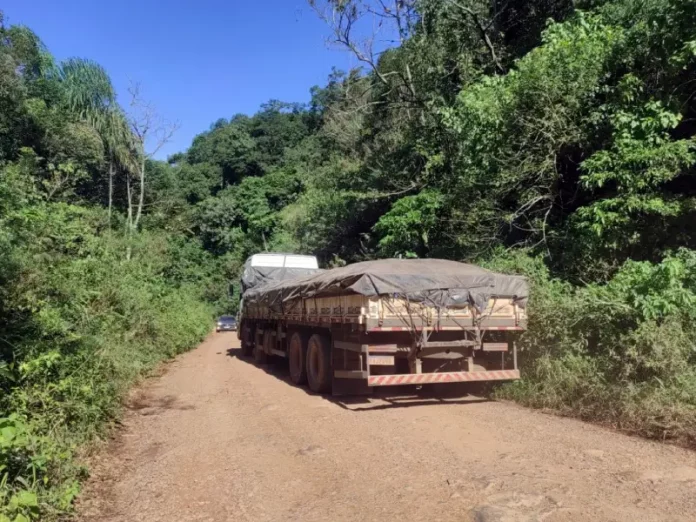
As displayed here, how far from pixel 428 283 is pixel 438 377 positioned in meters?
1.40

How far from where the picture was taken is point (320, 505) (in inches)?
175

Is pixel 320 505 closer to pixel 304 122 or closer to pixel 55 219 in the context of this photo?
pixel 55 219

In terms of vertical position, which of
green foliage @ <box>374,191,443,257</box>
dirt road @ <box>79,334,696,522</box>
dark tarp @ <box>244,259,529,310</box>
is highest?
green foliage @ <box>374,191,443,257</box>

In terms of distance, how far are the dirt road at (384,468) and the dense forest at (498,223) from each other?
1.93ft

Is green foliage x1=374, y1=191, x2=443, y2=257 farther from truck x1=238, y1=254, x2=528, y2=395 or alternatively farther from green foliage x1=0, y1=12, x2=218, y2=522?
green foliage x1=0, y1=12, x2=218, y2=522

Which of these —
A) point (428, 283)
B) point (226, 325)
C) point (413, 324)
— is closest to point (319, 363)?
point (413, 324)

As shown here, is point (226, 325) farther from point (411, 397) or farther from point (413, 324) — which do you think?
point (413, 324)

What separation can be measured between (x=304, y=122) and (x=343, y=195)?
1892 inches

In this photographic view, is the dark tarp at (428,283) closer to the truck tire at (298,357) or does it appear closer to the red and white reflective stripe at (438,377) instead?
the red and white reflective stripe at (438,377)

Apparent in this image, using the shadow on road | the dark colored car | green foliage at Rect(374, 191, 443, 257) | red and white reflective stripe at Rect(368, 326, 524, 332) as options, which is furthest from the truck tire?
the dark colored car

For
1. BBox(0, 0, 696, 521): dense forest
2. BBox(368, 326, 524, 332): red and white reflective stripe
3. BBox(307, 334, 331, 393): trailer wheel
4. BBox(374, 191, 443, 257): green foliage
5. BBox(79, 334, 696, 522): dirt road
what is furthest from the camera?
BBox(374, 191, 443, 257): green foliage

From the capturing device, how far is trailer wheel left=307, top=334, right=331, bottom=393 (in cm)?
935

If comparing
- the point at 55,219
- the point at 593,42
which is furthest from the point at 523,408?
the point at 55,219

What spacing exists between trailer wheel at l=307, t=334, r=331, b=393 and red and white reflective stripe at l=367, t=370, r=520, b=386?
162 centimetres
